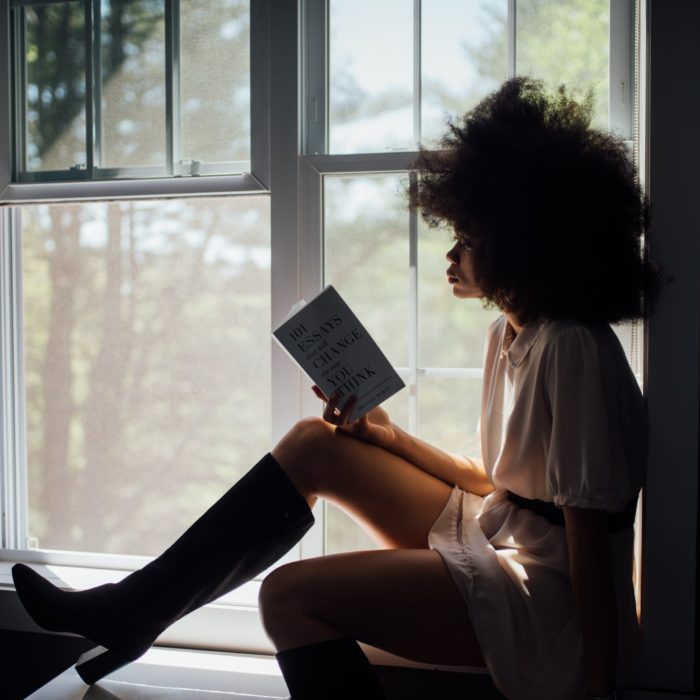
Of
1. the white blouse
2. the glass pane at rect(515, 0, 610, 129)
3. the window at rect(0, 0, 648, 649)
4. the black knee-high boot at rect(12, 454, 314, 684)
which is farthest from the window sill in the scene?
the glass pane at rect(515, 0, 610, 129)

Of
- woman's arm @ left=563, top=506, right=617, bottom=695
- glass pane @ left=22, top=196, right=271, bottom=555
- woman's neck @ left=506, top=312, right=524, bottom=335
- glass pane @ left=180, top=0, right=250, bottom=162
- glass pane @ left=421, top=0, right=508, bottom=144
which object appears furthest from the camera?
glass pane @ left=22, top=196, right=271, bottom=555

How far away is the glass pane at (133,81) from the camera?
5.38ft

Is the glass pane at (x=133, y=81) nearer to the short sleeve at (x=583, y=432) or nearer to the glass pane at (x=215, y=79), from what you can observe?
the glass pane at (x=215, y=79)

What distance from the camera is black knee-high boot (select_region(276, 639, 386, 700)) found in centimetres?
104

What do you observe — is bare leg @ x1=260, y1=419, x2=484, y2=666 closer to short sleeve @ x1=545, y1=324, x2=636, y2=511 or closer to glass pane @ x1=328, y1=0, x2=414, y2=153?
short sleeve @ x1=545, y1=324, x2=636, y2=511

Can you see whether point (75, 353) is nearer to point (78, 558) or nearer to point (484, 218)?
point (78, 558)

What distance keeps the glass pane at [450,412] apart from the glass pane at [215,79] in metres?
0.68

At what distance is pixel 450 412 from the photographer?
1546 mm

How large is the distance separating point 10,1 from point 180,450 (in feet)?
4.10

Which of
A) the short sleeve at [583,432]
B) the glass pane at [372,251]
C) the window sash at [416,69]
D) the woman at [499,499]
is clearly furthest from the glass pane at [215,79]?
the short sleeve at [583,432]

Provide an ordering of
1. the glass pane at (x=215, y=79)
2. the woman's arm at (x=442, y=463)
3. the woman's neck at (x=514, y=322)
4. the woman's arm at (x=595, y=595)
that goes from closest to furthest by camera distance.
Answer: the woman's arm at (x=595, y=595), the woman's neck at (x=514, y=322), the woman's arm at (x=442, y=463), the glass pane at (x=215, y=79)

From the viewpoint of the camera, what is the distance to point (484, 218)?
1.21 m

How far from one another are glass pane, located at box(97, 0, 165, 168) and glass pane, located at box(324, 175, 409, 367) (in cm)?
45

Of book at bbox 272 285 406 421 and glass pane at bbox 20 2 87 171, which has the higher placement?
glass pane at bbox 20 2 87 171
